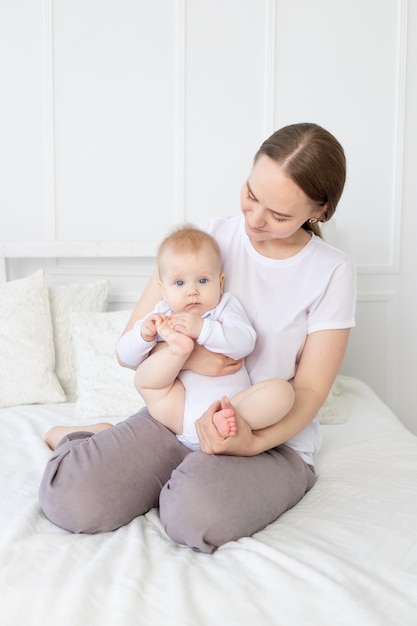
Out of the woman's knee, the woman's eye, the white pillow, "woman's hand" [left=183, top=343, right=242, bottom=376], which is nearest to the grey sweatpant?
the woman's knee

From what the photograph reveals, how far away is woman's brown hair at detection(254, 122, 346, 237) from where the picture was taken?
1274mm

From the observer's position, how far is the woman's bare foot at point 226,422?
1195 mm

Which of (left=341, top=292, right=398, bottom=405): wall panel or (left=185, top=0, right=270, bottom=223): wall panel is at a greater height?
(left=185, top=0, right=270, bottom=223): wall panel

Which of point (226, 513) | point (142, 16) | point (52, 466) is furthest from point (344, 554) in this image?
point (142, 16)

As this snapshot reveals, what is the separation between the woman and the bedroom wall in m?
1.25

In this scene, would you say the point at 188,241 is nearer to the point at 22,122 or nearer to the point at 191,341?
the point at 191,341

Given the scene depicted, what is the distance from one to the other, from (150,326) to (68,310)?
1219 mm

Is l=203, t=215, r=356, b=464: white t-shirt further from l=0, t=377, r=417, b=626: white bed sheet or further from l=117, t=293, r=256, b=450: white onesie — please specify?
l=0, t=377, r=417, b=626: white bed sheet

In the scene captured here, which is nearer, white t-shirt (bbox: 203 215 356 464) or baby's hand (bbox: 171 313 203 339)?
baby's hand (bbox: 171 313 203 339)

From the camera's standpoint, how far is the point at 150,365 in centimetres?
131

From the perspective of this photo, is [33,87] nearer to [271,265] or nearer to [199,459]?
[271,265]

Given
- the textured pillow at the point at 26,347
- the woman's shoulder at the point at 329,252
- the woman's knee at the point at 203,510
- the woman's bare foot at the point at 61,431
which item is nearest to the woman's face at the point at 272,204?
the woman's shoulder at the point at 329,252

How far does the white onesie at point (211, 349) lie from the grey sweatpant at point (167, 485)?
0.09 meters

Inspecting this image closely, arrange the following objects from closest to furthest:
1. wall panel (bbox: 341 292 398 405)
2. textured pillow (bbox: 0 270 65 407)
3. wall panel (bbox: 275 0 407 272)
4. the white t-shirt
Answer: the white t-shirt, textured pillow (bbox: 0 270 65 407), wall panel (bbox: 275 0 407 272), wall panel (bbox: 341 292 398 405)
